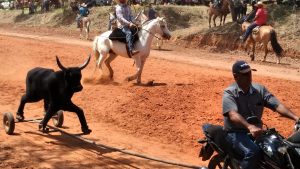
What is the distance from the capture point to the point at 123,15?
51.8 feet

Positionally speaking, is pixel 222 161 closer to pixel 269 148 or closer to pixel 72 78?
pixel 269 148

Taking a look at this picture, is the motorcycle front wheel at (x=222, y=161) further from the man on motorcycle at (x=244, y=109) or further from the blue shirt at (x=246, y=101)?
the blue shirt at (x=246, y=101)

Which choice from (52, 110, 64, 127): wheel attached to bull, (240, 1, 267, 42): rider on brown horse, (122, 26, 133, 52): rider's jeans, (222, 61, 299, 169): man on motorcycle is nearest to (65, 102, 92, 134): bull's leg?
(52, 110, 64, 127): wheel attached to bull

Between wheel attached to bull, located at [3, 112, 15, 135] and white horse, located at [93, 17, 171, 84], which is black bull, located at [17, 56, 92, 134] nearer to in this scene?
wheel attached to bull, located at [3, 112, 15, 135]

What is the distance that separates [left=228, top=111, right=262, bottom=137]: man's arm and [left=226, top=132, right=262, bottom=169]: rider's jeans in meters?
0.30

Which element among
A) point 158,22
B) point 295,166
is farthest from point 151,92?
point 295,166

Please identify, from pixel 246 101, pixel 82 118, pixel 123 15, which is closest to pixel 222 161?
pixel 246 101

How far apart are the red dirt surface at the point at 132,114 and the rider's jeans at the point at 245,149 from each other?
2634 millimetres

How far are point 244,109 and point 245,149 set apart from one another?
54 cm

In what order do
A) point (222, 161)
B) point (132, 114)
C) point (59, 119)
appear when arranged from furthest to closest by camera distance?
point (132, 114)
point (59, 119)
point (222, 161)

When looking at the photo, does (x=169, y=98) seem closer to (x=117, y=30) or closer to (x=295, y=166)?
(x=117, y=30)

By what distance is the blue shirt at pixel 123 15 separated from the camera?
15688 millimetres

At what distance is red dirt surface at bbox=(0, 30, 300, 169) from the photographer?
29.5 feet

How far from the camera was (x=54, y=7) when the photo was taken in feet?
168
